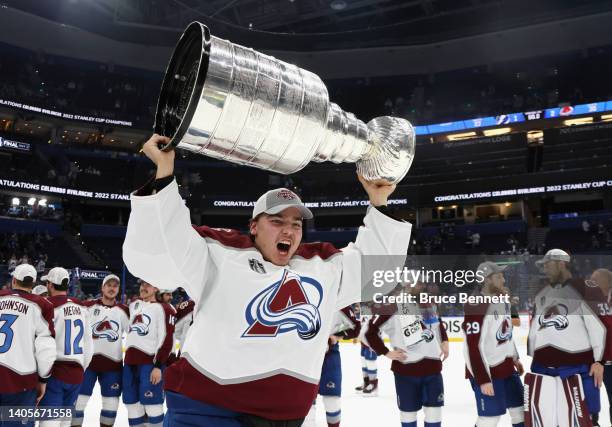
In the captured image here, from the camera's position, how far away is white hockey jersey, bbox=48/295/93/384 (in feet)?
16.0

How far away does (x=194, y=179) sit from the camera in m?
29.4

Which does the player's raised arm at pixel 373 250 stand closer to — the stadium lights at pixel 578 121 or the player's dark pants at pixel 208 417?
the player's dark pants at pixel 208 417

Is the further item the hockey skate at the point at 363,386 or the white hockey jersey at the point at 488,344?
the hockey skate at the point at 363,386

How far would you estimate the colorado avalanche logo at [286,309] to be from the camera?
5.72ft

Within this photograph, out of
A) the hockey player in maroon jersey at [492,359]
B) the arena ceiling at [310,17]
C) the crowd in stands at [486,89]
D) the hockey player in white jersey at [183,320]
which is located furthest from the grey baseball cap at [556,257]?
the crowd in stands at [486,89]

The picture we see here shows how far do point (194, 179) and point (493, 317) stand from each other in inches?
1021

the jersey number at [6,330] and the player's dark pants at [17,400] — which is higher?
the jersey number at [6,330]

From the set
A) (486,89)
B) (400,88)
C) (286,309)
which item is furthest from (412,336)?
(400,88)

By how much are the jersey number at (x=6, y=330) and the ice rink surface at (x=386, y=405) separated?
259 cm

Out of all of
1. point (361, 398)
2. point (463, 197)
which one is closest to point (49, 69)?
point (463, 197)

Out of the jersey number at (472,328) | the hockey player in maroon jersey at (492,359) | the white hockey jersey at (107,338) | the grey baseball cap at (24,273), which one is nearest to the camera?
the grey baseball cap at (24,273)

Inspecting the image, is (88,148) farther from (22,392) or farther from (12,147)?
(22,392)

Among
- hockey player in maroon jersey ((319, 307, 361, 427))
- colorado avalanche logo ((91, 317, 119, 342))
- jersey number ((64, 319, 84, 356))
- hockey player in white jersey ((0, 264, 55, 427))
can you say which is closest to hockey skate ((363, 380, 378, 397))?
hockey player in maroon jersey ((319, 307, 361, 427))

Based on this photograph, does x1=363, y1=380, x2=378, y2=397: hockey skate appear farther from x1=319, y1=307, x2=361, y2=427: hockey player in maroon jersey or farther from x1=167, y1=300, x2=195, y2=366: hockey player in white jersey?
x1=167, y1=300, x2=195, y2=366: hockey player in white jersey
